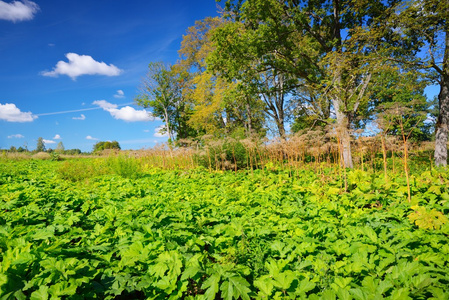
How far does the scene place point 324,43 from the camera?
11609 mm

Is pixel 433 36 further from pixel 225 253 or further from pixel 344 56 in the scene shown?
pixel 225 253

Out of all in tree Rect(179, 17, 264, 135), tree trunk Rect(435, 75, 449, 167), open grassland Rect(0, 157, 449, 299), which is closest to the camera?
open grassland Rect(0, 157, 449, 299)

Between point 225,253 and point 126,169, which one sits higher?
point 126,169

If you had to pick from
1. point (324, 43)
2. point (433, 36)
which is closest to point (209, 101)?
point (324, 43)

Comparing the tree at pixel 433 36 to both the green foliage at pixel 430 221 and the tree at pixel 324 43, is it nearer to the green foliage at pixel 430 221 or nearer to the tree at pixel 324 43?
the tree at pixel 324 43

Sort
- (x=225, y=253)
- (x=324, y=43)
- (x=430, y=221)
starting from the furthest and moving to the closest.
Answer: (x=324, y=43) < (x=430, y=221) < (x=225, y=253)

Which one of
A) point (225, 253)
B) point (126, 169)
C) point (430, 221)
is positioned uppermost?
point (126, 169)

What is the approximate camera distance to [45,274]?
1661 millimetres

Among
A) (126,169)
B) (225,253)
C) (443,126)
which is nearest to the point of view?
(225,253)

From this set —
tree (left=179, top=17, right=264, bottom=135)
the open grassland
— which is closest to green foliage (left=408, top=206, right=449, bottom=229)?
the open grassland

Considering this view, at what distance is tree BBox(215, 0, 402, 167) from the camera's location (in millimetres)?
10062

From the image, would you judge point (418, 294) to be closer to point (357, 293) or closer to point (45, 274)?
point (357, 293)

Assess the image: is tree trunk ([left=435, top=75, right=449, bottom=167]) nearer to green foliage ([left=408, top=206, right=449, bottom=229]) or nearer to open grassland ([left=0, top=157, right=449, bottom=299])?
open grassland ([left=0, top=157, right=449, bottom=299])

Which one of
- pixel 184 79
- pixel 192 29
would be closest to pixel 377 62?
pixel 192 29
